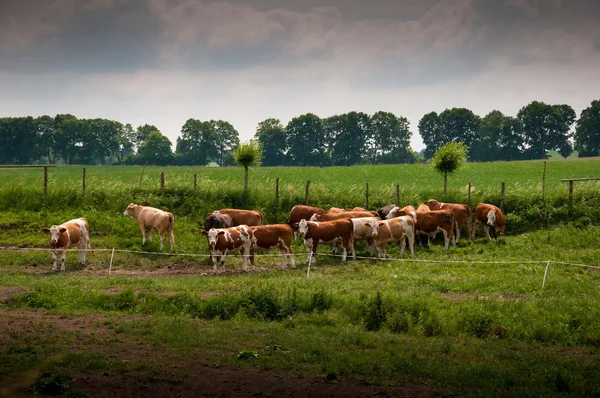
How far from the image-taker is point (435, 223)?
27.2m

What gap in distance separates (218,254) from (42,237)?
25.6ft

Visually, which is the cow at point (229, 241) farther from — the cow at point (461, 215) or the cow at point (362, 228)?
the cow at point (461, 215)

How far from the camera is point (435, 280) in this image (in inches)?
786

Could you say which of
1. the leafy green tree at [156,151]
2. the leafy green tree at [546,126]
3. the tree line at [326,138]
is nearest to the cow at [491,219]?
the tree line at [326,138]

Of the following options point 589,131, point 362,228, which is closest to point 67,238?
point 362,228

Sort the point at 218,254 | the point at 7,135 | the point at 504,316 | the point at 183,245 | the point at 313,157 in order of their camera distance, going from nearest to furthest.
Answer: the point at 504,316 < the point at 218,254 < the point at 183,245 < the point at 7,135 < the point at 313,157

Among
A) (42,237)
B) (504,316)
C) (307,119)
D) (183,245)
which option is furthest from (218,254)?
(307,119)

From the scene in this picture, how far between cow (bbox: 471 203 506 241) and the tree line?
65677 millimetres

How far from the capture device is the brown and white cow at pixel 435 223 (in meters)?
27.1

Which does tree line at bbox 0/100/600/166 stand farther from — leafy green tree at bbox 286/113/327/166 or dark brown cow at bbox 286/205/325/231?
dark brown cow at bbox 286/205/325/231

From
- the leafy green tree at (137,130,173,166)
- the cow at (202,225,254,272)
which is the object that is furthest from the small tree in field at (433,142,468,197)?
the leafy green tree at (137,130,173,166)

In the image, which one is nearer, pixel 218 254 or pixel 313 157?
pixel 218 254

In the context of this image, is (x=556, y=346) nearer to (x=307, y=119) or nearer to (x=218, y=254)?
(x=218, y=254)

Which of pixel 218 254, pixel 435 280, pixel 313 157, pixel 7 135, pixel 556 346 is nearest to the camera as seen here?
pixel 556 346
